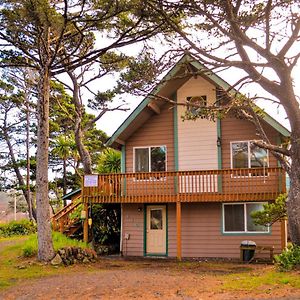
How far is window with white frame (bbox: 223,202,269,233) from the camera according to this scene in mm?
16875

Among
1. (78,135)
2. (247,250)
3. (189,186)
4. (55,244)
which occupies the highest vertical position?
(78,135)

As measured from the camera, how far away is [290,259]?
425 inches

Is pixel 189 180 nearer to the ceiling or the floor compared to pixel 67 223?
nearer to the ceiling

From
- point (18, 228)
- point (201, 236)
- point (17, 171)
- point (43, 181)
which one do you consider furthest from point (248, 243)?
point (17, 171)

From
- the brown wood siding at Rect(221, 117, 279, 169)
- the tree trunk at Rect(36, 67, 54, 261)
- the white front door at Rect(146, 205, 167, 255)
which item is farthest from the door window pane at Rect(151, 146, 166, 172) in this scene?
the tree trunk at Rect(36, 67, 54, 261)

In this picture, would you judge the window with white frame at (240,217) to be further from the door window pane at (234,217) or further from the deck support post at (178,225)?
the deck support post at (178,225)

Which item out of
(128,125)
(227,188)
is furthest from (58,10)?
(227,188)

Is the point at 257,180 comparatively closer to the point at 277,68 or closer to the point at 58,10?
the point at 277,68

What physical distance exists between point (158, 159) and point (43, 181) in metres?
5.42

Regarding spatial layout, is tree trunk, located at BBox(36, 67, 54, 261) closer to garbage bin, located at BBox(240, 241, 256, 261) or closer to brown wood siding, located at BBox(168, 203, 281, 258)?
brown wood siding, located at BBox(168, 203, 281, 258)

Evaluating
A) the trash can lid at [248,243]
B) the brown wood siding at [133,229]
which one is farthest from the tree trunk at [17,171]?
the trash can lid at [248,243]

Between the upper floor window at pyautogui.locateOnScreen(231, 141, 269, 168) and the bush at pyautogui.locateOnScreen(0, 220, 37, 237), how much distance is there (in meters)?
15.2

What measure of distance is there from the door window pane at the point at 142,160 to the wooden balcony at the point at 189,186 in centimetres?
104

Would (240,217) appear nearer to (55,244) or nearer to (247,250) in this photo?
(247,250)
